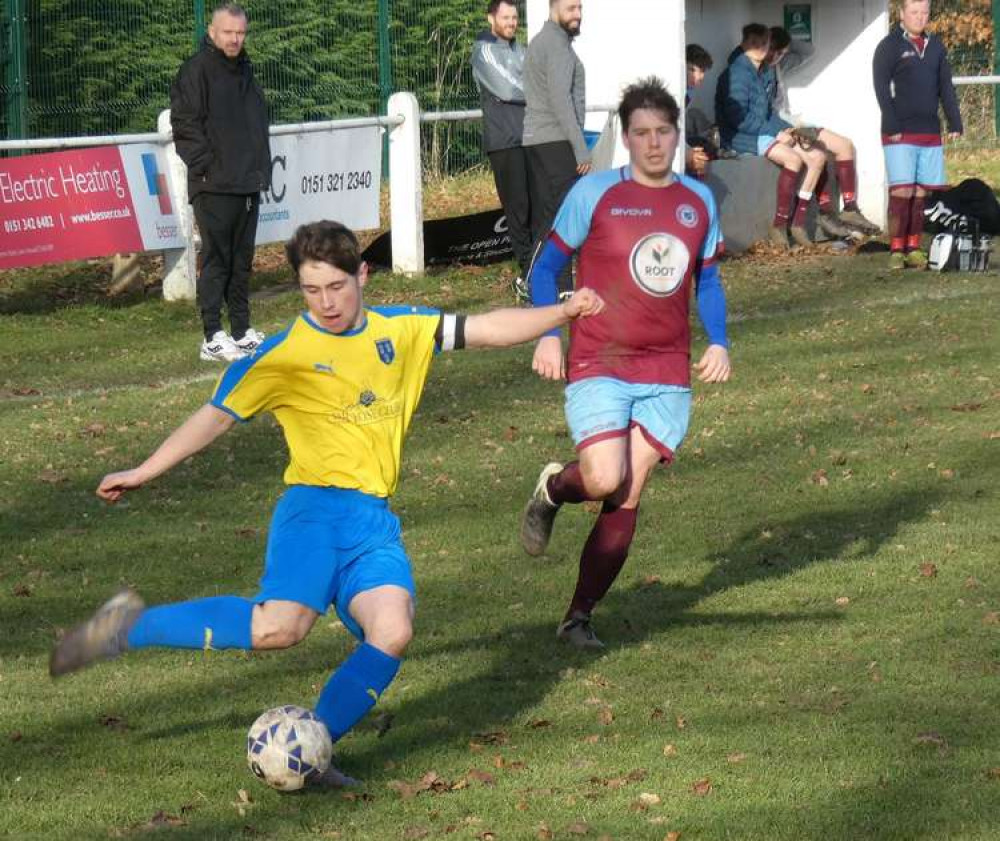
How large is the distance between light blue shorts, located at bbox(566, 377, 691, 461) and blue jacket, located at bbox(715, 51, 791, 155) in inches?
489

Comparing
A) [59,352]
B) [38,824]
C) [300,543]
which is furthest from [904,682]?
[59,352]

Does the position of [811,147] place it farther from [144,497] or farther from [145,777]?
[145,777]

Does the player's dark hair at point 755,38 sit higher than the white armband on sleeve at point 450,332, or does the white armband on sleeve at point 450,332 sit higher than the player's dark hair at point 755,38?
the player's dark hair at point 755,38

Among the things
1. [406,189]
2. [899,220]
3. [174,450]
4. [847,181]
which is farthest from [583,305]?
[847,181]

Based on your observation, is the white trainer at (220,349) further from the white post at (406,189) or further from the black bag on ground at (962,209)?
the black bag on ground at (962,209)

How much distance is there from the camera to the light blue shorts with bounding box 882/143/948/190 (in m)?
18.1

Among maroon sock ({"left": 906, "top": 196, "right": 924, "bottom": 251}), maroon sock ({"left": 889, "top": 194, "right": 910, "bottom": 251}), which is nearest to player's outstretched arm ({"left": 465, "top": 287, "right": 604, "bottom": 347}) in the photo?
maroon sock ({"left": 889, "top": 194, "right": 910, "bottom": 251})

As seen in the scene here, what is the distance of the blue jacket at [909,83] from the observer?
59.3 ft

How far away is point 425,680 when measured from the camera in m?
7.20

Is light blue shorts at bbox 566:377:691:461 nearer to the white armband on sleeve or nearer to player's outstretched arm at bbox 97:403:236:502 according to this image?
the white armband on sleeve

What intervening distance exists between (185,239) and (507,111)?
114 inches

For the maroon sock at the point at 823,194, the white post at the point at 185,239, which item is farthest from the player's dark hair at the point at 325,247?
the maroon sock at the point at 823,194

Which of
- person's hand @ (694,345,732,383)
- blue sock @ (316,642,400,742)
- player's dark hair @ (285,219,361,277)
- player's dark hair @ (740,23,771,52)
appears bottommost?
blue sock @ (316,642,400,742)

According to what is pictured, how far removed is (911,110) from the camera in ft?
59.2
